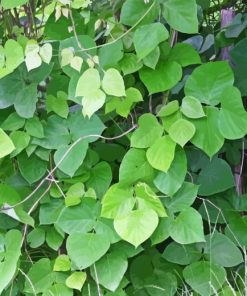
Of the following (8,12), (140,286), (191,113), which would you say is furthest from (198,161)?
(8,12)

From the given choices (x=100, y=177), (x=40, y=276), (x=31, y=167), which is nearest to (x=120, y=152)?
(x=100, y=177)

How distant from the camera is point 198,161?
3.02 ft

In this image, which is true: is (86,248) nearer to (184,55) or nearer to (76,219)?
(76,219)

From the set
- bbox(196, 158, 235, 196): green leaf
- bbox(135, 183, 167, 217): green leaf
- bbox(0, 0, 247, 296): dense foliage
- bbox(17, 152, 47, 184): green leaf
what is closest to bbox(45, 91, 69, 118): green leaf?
bbox(0, 0, 247, 296): dense foliage

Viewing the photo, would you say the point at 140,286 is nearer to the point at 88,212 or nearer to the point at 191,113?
the point at 88,212

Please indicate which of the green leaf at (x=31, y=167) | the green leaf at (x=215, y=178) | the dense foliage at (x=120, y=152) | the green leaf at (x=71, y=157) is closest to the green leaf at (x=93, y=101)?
the dense foliage at (x=120, y=152)

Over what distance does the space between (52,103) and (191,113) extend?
281mm

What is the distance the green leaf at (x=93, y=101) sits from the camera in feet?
2.27

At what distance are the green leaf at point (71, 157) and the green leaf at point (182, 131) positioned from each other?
6.5 inches

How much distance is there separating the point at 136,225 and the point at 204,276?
23 cm

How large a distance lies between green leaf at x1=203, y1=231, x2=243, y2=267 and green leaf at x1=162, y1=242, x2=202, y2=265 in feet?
0.08

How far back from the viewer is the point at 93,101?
2.28ft

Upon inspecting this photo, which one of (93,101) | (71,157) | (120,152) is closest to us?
(93,101)

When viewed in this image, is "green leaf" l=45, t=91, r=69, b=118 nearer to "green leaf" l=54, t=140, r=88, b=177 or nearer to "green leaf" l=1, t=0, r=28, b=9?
"green leaf" l=54, t=140, r=88, b=177
